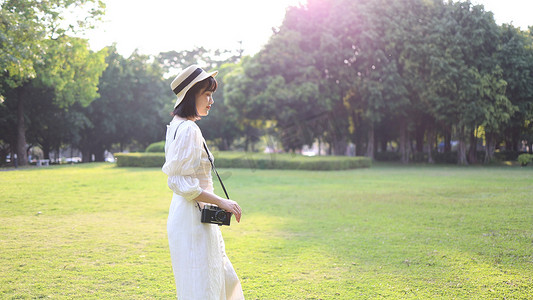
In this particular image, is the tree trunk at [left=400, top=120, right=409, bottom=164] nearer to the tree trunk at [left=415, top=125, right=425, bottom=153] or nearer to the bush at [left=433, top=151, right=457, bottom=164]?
the tree trunk at [left=415, top=125, right=425, bottom=153]

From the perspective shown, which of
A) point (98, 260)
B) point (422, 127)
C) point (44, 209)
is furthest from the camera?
point (422, 127)

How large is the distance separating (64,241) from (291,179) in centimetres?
1237

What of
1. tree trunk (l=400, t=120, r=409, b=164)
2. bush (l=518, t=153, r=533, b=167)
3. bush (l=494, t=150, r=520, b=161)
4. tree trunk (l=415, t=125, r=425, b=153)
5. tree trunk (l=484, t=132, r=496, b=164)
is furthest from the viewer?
tree trunk (l=415, t=125, r=425, b=153)

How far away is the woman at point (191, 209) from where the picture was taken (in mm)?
2633

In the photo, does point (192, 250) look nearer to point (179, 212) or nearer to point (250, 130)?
point (179, 212)

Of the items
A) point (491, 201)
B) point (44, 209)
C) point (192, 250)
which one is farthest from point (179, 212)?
point (491, 201)

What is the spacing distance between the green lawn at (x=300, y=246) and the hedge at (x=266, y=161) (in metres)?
11.9

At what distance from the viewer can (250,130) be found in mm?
42125

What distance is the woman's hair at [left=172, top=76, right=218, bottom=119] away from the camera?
2.83 metres

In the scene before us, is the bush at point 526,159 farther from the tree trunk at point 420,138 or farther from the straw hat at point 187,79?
the straw hat at point 187,79

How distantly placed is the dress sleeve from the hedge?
2147cm

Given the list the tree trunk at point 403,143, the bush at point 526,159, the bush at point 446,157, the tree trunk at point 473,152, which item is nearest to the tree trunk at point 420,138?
the bush at point 446,157

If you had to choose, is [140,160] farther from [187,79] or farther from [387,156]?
[387,156]

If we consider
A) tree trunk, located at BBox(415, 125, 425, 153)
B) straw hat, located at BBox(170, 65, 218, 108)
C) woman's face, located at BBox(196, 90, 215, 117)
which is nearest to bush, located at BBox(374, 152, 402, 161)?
tree trunk, located at BBox(415, 125, 425, 153)
